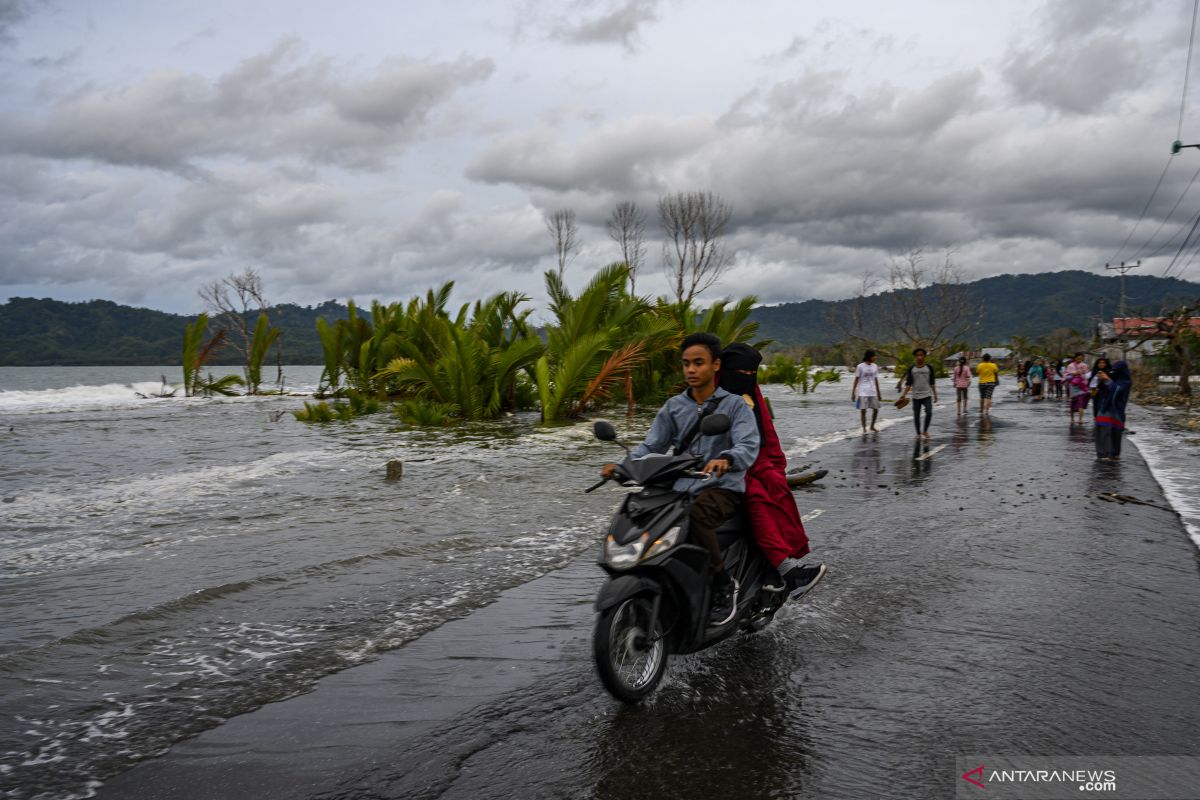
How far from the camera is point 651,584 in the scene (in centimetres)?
352

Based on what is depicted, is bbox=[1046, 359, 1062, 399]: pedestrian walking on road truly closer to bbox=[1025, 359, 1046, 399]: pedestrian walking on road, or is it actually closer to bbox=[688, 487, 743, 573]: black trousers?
bbox=[1025, 359, 1046, 399]: pedestrian walking on road

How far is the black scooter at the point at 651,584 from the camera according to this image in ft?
11.2

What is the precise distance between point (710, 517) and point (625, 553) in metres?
0.51

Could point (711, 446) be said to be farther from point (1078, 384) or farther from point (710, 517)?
point (1078, 384)

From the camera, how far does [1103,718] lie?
3.34 metres

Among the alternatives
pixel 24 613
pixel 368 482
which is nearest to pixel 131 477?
pixel 368 482

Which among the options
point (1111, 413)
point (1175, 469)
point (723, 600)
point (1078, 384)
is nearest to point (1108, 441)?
point (1111, 413)

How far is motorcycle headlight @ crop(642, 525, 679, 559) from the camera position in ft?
11.6

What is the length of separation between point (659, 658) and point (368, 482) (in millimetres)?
7526

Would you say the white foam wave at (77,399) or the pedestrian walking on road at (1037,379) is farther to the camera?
the pedestrian walking on road at (1037,379)

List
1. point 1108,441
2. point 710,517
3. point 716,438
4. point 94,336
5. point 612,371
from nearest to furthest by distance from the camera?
1. point 710,517
2. point 716,438
3. point 1108,441
4. point 612,371
5. point 94,336

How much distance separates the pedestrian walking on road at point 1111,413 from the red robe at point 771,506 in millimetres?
9831

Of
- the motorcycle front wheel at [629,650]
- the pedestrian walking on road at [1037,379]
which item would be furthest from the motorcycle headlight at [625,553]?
the pedestrian walking on road at [1037,379]

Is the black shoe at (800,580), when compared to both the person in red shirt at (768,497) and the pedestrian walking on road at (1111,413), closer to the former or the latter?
the person in red shirt at (768,497)
